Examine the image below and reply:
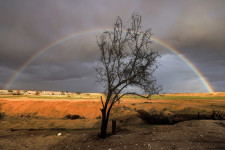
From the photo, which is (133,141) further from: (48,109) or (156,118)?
(48,109)

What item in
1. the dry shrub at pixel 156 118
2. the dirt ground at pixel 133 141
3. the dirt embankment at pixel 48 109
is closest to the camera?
the dirt ground at pixel 133 141

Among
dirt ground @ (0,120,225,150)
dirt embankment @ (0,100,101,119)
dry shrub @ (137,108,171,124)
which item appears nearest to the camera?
dirt ground @ (0,120,225,150)

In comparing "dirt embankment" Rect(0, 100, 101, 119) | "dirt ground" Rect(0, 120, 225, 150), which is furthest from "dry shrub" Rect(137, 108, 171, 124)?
"dirt embankment" Rect(0, 100, 101, 119)

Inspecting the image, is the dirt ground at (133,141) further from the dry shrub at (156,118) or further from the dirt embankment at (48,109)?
the dirt embankment at (48,109)

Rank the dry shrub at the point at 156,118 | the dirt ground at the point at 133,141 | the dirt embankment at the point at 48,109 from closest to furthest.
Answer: the dirt ground at the point at 133,141, the dry shrub at the point at 156,118, the dirt embankment at the point at 48,109

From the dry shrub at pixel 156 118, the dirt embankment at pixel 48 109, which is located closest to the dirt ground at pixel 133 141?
the dry shrub at pixel 156 118

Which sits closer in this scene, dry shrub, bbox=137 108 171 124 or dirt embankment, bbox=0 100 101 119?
dry shrub, bbox=137 108 171 124

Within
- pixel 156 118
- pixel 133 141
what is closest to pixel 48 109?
pixel 156 118

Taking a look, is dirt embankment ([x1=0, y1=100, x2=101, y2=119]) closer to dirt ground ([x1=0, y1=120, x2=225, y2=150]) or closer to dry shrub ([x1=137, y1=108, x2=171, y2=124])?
dry shrub ([x1=137, y1=108, x2=171, y2=124])

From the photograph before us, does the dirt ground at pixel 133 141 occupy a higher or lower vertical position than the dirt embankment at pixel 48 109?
lower

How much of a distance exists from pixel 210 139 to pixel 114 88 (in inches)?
266

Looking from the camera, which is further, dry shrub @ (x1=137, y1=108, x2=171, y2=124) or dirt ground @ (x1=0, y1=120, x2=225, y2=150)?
dry shrub @ (x1=137, y1=108, x2=171, y2=124)

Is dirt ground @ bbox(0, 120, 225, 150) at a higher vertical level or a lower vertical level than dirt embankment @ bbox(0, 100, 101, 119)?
lower

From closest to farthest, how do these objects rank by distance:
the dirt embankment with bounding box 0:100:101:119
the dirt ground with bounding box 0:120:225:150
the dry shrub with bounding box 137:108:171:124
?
the dirt ground with bounding box 0:120:225:150
the dry shrub with bounding box 137:108:171:124
the dirt embankment with bounding box 0:100:101:119
